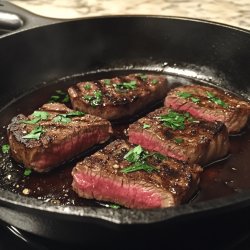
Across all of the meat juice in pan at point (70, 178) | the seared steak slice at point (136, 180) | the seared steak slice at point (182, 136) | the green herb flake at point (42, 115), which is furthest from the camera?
the green herb flake at point (42, 115)

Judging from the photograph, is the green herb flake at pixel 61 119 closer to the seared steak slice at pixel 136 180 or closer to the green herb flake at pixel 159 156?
the seared steak slice at pixel 136 180

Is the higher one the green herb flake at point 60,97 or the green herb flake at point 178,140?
the green herb flake at point 178,140

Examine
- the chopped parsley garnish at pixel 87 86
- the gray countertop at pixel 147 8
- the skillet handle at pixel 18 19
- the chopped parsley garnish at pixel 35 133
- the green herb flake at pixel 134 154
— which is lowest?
the chopped parsley garnish at pixel 35 133

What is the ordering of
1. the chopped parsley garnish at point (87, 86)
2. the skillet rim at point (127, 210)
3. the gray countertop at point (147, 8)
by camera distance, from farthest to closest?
the gray countertop at point (147, 8) → the chopped parsley garnish at point (87, 86) → the skillet rim at point (127, 210)

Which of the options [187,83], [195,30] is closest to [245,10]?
[195,30]

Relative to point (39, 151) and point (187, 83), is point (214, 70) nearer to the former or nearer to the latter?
point (187, 83)

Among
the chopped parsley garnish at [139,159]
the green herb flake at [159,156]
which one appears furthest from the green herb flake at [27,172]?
the green herb flake at [159,156]

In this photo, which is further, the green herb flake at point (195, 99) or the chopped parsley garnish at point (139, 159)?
the green herb flake at point (195, 99)

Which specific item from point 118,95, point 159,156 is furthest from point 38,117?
point 159,156
